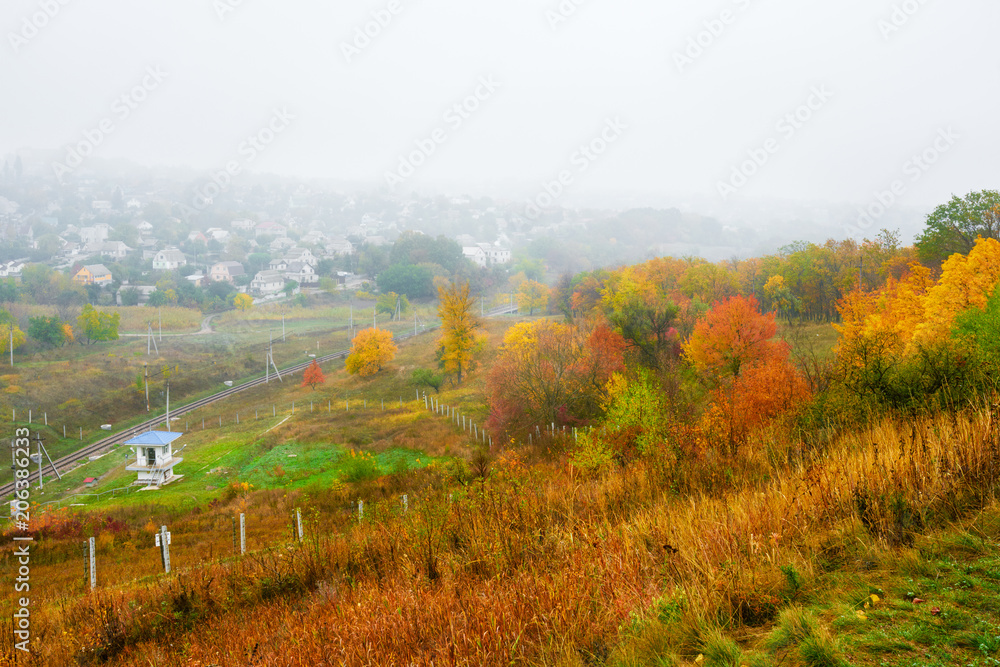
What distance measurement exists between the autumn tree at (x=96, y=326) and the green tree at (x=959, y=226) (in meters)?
78.1

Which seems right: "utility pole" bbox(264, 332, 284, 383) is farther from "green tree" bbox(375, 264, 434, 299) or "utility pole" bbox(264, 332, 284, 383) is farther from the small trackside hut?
"green tree" bbox(375, 264, 434, 299)

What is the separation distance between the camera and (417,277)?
96188mm

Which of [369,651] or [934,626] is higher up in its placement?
[934,626]

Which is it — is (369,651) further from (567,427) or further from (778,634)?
(567,427)

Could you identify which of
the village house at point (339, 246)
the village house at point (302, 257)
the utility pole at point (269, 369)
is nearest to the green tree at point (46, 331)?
the utility pole at point (269, 369)

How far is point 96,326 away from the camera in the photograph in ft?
187

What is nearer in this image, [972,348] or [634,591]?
[634,591]

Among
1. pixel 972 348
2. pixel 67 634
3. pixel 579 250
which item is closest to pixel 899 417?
pixel 972 348

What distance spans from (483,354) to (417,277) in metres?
51.9

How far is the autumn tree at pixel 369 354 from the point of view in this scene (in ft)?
155

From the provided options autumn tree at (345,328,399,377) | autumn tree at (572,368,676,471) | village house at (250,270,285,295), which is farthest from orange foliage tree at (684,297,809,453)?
village house at (250,270,285,295)

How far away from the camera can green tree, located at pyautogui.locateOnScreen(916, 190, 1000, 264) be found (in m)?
31.2

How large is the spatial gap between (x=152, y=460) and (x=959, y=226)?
50.4 meters

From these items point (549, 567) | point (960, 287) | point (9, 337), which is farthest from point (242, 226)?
point (549, 567)
